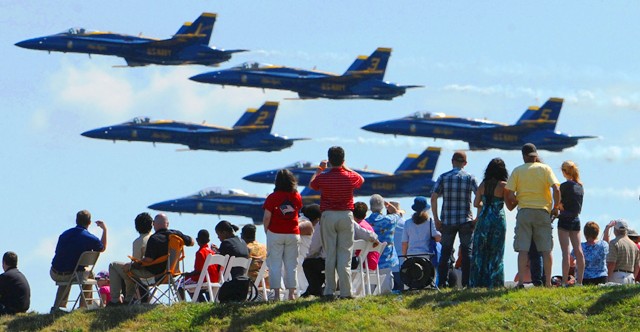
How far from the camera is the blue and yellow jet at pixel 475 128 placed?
89.5 meters

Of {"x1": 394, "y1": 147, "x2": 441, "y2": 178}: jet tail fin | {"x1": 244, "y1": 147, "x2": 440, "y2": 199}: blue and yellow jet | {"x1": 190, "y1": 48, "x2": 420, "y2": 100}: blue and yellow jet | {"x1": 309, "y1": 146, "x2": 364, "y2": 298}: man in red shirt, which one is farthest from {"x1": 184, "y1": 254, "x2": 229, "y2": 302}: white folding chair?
{"x1": 394, "y1": 147, "x2": 441, "y2": 178}: jet tail fin

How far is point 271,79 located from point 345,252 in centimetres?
7140

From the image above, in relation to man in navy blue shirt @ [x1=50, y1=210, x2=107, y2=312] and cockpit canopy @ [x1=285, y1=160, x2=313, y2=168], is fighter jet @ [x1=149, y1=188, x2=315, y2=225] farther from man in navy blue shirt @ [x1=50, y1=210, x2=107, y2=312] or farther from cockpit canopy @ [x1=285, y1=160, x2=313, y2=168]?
man in navy blue shirt @ [x1=50, y1=210, x2=107, y2=312]

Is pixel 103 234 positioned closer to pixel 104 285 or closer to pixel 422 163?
pixel 104 285

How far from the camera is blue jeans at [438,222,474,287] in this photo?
18.0m

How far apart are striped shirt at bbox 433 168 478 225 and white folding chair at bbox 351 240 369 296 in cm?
109

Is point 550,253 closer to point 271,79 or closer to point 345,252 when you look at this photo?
point 345,252

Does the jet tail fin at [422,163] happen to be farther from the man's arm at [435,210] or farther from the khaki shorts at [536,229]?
the khaki shorts at [536,229]

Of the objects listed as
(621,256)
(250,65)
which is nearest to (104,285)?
(621,256)

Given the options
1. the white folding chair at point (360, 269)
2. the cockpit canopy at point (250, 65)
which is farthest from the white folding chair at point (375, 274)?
the cockpit canopy at point (250, 65)

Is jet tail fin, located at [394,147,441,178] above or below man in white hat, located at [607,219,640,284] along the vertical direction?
above

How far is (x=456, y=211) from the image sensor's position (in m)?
18.0

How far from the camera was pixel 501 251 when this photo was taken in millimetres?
17500

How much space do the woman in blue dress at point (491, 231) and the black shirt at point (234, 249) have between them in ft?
9.45
